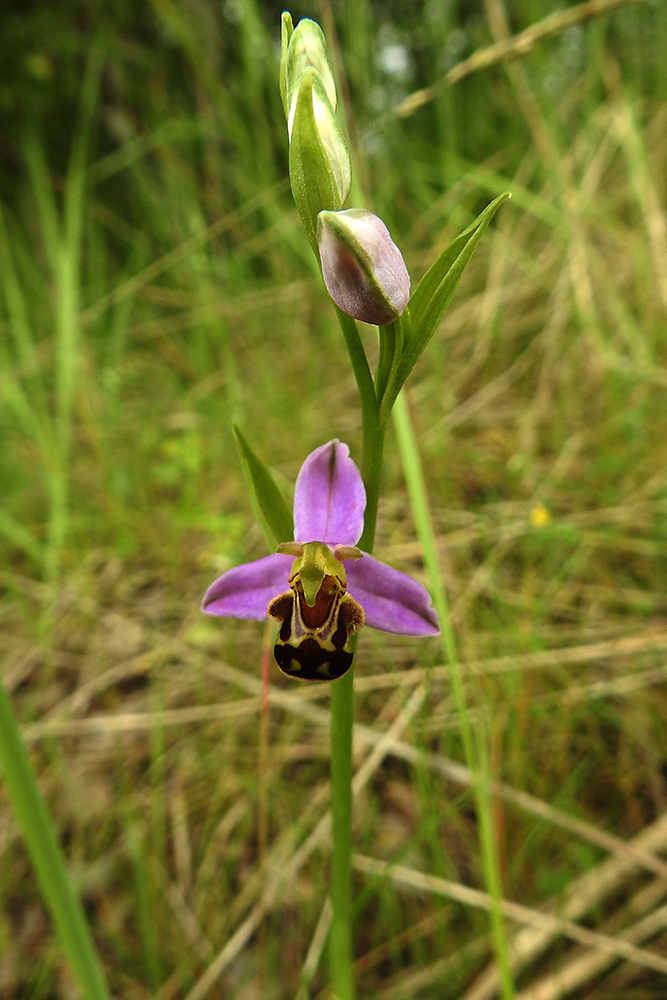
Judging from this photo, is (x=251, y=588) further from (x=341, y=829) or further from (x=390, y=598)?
(x=341, y=829)

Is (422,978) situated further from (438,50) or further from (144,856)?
(438,50)

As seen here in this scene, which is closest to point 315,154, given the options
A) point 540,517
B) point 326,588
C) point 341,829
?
point 326,588

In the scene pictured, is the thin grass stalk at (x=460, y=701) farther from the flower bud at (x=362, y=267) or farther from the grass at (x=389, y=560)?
the flower bud at (x=362, y=267)


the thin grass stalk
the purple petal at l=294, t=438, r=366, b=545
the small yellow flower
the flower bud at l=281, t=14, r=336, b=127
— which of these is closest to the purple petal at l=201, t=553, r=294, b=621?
the purple petal at l=294, t=438, r=366, b=545

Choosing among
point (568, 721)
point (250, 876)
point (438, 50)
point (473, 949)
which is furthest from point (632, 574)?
point (438, 50)

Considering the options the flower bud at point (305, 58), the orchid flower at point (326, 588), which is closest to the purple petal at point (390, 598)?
the orchid flower at point (326, 588)

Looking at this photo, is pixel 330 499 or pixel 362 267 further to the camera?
pixel 330 499

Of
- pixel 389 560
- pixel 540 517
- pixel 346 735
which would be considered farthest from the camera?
pixel 389 560
